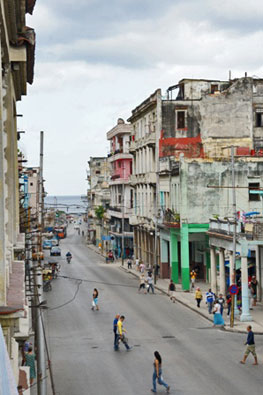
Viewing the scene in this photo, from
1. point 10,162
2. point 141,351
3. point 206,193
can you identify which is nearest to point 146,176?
point 206,193

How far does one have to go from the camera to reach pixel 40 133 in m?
28.1

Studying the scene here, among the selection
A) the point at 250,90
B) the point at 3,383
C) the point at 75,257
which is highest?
the point at 250,90

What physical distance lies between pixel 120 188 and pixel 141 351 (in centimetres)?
4975

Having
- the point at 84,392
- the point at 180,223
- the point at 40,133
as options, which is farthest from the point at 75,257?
the point at 84,392

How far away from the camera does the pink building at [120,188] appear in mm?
71562

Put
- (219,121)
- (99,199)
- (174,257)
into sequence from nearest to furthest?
(174,257)
(219,121)
(99,199)

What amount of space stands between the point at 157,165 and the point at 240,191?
36.2 feet

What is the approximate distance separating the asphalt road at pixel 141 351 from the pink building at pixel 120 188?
29539 mm

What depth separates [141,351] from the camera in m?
25.6

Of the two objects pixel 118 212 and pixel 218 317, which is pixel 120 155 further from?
pixel 218 317

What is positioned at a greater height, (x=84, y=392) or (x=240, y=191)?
(x=240, y=191)

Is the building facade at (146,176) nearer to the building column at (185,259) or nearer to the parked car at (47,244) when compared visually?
the building column at (185,259)

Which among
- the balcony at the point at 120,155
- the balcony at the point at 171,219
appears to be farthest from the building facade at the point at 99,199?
the balcony at the point at 171,219

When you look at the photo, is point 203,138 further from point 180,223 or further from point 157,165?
point 180,223
